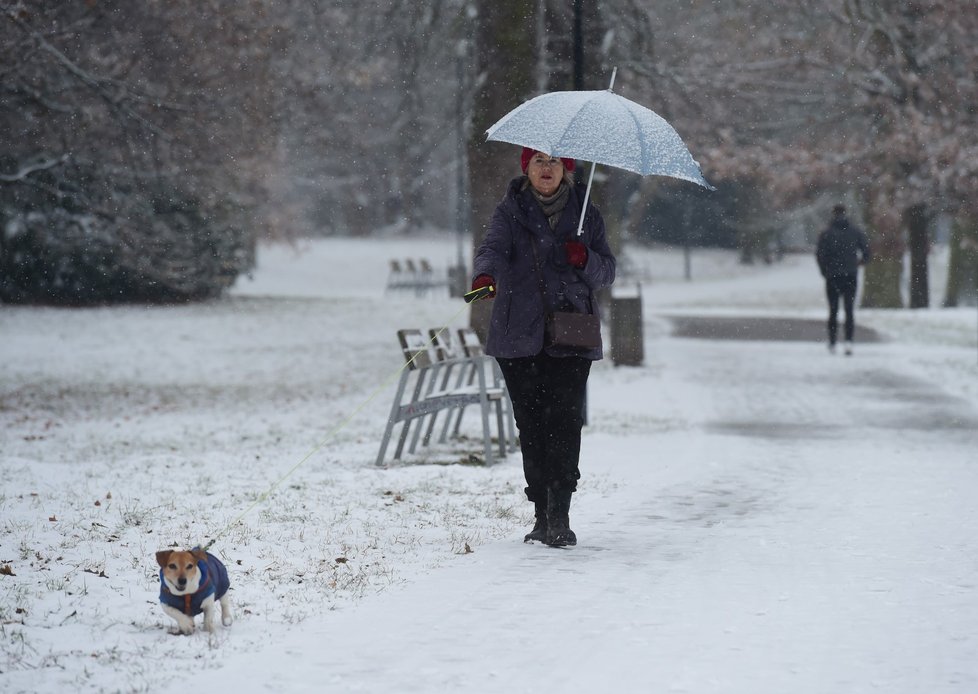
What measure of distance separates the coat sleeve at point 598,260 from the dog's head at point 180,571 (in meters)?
2.58

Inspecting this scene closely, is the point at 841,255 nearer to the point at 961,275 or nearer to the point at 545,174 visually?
the point at 545,174

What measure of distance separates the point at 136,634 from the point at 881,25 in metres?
27.3

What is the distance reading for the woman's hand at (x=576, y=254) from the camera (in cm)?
667

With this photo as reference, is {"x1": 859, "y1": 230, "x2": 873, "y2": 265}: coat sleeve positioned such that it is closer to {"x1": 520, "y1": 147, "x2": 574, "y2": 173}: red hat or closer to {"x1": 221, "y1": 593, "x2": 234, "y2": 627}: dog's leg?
{"x1": 520, "y1": 147, "x2": 574, "y2": 173}: red hat

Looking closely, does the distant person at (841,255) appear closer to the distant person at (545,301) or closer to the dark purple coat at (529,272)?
the distant person at (545,301)

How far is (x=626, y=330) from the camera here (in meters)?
17.2

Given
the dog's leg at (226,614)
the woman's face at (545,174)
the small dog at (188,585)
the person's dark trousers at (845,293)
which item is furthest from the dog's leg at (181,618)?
the person's dark trousers at (845,293)

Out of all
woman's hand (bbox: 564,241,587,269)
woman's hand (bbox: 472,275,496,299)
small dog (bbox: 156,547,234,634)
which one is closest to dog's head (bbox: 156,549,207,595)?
small dog (bbox: 156,547,234,634)

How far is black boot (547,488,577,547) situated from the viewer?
22.4ft

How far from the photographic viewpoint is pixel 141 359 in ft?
68.8

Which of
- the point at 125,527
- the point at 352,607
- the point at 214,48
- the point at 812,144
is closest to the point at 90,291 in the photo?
the point at 214,48

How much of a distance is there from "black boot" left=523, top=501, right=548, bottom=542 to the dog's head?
234 centimetres

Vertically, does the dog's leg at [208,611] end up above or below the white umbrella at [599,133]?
below

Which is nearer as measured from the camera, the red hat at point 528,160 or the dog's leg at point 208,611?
the dog's leg at point 208,611
